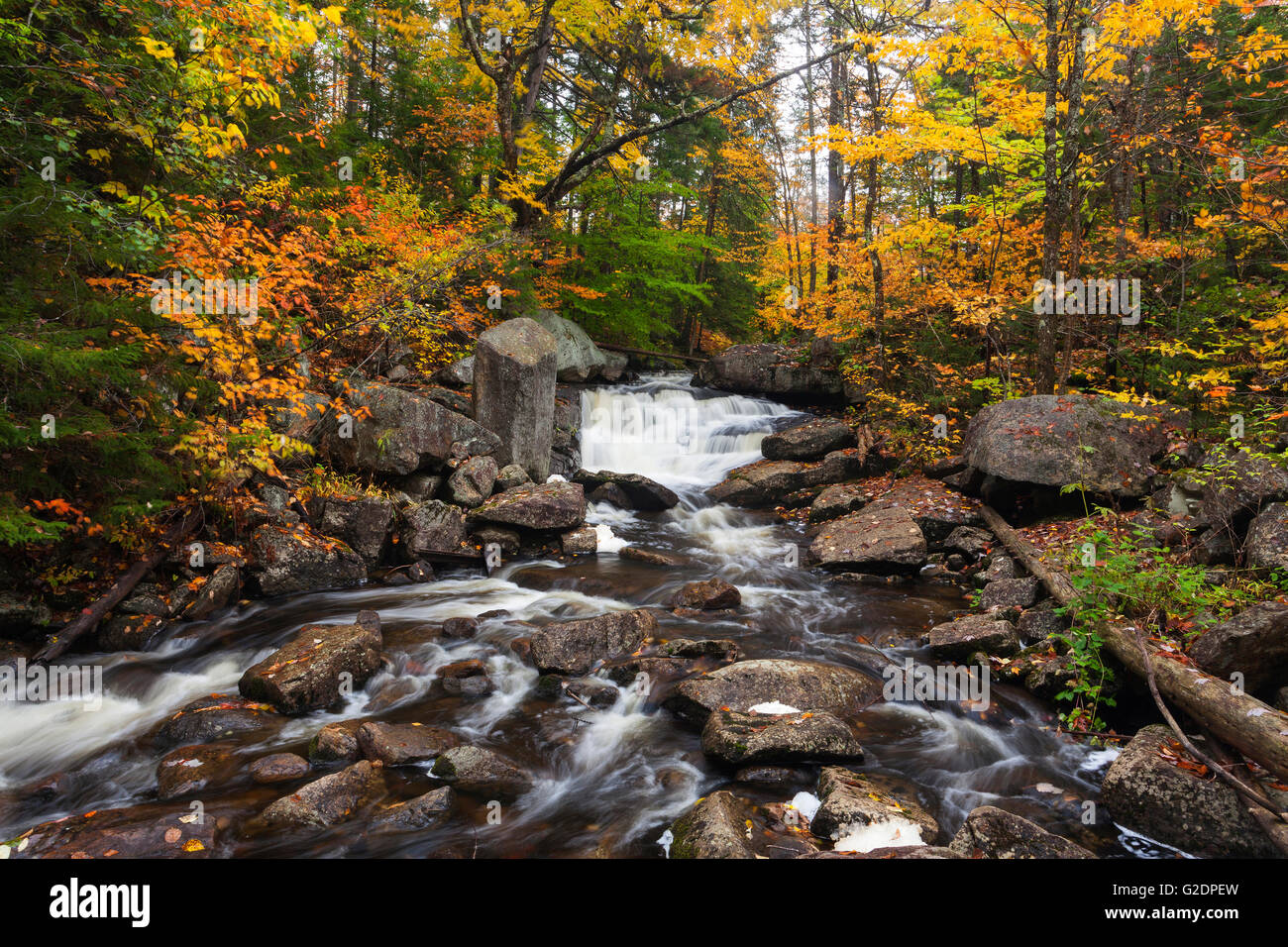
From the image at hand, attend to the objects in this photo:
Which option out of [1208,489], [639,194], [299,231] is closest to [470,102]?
[639,194]

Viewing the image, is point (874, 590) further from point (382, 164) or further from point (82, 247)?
point (382, 164)

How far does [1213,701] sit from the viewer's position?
4035 millimetres

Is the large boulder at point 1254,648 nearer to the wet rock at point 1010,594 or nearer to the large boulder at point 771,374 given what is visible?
the wet rock at point 1010,594

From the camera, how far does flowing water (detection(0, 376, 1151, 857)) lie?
4.17 m

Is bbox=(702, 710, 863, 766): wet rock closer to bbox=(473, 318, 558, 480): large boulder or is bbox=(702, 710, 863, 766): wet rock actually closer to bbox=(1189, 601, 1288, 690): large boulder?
bbox=(1189, 601, 1288, 690): large boulder

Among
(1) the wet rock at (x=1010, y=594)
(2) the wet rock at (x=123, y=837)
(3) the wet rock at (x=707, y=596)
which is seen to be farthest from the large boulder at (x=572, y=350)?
(2) the wet rock at (x=123, y=837)

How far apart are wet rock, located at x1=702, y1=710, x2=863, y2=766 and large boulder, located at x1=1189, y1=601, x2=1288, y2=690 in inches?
104

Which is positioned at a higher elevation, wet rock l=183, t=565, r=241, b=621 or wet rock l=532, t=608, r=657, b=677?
wet rock l=183, t=565, r=241, b=621

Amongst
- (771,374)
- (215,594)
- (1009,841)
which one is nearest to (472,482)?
(215,594)

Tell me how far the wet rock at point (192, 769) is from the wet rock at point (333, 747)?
563 millimetres

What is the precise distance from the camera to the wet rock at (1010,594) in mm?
6977

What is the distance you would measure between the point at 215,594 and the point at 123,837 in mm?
3992

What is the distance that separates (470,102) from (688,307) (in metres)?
10.9

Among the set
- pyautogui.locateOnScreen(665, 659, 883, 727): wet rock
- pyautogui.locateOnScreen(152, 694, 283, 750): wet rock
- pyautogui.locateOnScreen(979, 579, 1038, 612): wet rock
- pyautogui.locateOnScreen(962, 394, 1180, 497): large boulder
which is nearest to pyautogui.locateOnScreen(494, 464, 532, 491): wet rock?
pyautogui.locateOnScreen(152, 694, 283, 750): wet rock
